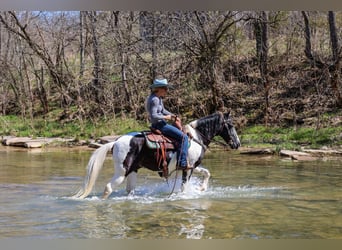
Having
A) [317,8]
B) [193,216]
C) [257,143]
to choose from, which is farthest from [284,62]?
[193,216]

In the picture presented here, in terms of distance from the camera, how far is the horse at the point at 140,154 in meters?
5.30

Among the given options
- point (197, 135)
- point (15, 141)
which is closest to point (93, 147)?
point (15, 141)

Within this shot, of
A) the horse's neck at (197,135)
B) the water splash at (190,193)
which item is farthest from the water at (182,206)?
the horse's neck at (197,135)

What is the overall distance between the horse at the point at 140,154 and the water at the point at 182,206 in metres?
0.16

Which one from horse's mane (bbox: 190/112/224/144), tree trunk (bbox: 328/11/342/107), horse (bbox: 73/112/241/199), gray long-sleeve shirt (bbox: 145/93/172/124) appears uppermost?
tree trunk (bbox: 328/11/342/107)

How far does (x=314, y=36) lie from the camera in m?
8.91

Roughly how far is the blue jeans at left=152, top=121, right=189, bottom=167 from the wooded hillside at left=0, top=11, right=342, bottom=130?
105 inches

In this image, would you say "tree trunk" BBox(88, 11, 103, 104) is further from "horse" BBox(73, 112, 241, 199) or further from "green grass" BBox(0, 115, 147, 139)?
"horse" BBox(73, 112, 241, 199)

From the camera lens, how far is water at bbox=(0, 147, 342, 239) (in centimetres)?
429

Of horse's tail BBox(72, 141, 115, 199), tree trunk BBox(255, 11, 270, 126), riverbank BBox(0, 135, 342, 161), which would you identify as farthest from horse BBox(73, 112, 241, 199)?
tree trunk BBox(255, 11, 270, 126)

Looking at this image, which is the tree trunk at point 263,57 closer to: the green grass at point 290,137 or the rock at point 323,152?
the green grass at point 290,137

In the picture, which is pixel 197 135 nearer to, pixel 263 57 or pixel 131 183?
pixel 131 183

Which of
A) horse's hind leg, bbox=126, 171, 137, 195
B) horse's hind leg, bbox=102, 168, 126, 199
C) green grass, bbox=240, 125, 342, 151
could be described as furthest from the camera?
green grass, bbox=240, 125, 342, 151

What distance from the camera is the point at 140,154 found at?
5.39 metres
